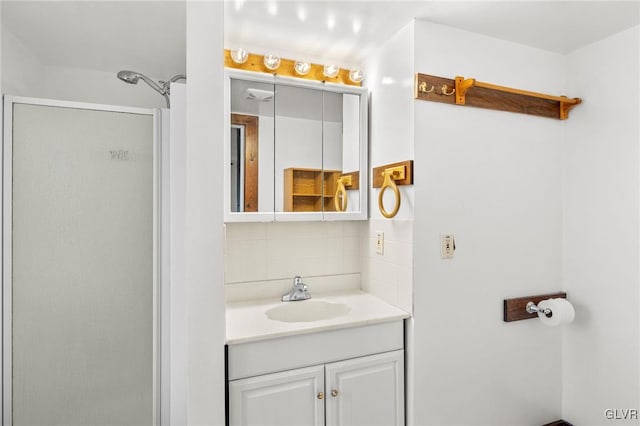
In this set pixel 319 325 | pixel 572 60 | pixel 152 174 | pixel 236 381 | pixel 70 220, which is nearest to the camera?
pixel 236 381

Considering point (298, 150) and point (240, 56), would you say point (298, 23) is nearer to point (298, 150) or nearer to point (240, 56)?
point (240, 56)

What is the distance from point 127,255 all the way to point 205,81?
106cm

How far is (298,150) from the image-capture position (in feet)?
6.70

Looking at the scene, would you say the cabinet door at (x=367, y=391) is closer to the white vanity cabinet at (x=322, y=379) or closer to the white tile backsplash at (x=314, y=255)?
the white vanity cabinet at (x=322, y=379)

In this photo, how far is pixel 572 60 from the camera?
2061 millimetres

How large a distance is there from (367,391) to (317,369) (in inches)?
11.4

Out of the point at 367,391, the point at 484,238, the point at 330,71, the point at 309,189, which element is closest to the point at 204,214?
the point at 309,189

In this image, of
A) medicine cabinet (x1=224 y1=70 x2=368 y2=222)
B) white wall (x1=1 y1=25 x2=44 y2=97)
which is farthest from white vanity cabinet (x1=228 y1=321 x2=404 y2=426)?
white wall (x1=1 y1=25 x2=44 y2=97)

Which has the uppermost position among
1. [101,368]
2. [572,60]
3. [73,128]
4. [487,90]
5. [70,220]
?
[572,60]

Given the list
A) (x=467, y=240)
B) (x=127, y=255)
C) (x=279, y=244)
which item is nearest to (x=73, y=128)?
(x=127, y=255)

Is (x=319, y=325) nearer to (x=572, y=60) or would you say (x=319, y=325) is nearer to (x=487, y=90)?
(x=487, y=90)

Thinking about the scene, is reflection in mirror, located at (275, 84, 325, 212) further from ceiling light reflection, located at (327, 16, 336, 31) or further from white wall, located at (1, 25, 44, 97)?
white wall, located at (1, 25, 44, 97)

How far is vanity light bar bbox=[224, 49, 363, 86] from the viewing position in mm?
1996

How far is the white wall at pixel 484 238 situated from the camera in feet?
5.75
